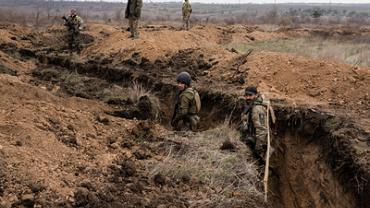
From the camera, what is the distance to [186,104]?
869cm

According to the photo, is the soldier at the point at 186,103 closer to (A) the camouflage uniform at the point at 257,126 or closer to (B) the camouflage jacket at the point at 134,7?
(A) the camouflage uniform at the point at 257,126

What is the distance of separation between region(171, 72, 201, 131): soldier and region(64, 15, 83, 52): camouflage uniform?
26.3ft

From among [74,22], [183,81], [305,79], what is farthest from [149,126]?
[74,22]

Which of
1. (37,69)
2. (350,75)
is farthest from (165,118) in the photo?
(37,69)

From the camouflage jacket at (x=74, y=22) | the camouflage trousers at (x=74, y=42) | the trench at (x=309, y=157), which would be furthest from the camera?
the camouflage trousers at (x=74, y=42)

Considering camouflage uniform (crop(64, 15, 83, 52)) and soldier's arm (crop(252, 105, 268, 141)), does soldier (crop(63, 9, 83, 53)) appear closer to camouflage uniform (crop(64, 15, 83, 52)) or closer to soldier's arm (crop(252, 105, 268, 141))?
camouflage uniform (crop(64, 15, 83, 52))

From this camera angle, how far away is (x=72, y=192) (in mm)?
5492

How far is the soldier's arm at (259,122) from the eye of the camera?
7.96 meters

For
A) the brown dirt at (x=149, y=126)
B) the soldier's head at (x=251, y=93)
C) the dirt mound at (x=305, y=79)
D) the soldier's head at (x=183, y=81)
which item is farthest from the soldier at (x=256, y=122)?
the dirt mound at (x=305, y=79)

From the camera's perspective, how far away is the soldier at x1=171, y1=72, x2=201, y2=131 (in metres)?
8.65

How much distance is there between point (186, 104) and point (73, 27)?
8.39m

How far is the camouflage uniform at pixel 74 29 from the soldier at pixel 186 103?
316 inches

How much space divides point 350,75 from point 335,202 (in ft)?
12.4

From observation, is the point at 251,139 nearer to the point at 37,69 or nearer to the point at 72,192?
the point at 72,192
